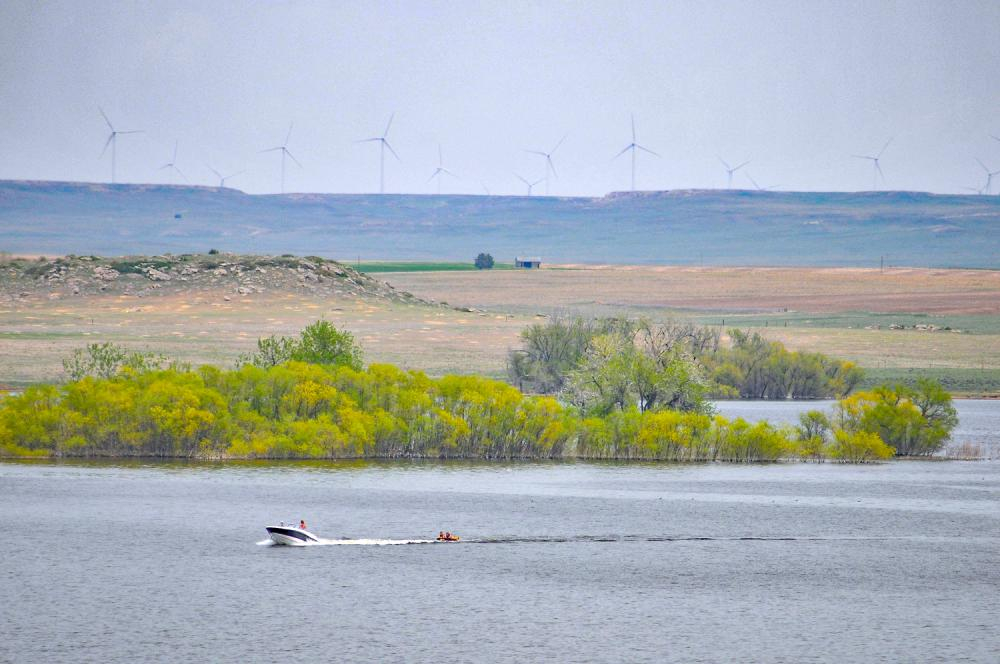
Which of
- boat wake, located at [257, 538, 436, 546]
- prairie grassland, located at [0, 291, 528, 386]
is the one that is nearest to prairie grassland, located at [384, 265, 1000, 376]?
prairie grassland, located at [0, 291, 528, 386]

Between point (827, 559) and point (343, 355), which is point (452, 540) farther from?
point (343, 355)

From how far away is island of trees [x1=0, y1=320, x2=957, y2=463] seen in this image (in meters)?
68.1

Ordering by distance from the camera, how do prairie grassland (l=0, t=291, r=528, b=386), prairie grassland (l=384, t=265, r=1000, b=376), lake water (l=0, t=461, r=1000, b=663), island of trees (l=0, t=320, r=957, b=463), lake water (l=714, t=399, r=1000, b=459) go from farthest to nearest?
prairie grassland (l=384, t=265, r=1000, b=376)
prairie grassland (l=0, t=291, r=528, b=386)
lake water (l=714, t=399, r=1000, b=459)
island of trees (l=0, t=320, r=957, b=463)
lake water (l=0, t=461, r=1000, b=663)

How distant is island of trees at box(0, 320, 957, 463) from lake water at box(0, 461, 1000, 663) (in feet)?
5.24

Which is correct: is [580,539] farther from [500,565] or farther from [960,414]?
[960,414]

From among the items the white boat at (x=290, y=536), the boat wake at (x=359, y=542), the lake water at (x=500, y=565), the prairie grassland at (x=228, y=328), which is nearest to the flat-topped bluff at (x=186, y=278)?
the prairie grassland at (x=228, y=328)

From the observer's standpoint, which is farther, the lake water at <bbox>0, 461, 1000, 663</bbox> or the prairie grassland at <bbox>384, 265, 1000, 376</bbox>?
the prairie grassland at <bbox>384, 265, 1000, 376</bbox>

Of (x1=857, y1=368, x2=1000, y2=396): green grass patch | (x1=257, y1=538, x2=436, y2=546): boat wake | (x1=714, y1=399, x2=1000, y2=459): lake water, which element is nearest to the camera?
(x1=257, y1=538, x2=436, y2=546): boat wake

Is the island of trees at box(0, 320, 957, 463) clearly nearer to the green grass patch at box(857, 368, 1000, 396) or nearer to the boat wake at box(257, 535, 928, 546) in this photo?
the boat wake at box(257, 535, 928, 546)

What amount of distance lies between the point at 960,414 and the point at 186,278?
253 ft

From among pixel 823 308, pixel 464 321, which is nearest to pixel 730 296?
pixel 823 308

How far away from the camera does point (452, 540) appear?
169 ft

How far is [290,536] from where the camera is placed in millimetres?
50469

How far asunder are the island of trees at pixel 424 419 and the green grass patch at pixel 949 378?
95.7 feet
